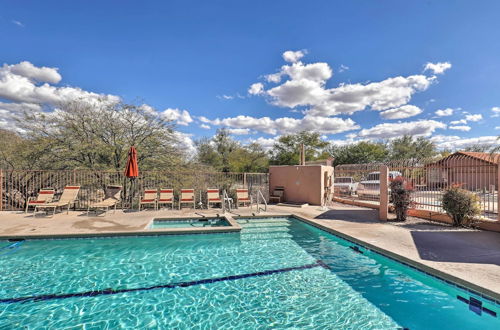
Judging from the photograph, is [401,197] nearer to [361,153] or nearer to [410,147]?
[361,153]

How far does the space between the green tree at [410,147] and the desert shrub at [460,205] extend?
35445mm

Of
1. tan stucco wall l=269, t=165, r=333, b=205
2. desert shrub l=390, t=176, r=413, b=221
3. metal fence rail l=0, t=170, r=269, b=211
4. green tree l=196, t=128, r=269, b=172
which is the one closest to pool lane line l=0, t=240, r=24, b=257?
metal fence rail l=0, t=170, r=269, b=211

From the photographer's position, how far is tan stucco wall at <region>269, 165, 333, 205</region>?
1147cm

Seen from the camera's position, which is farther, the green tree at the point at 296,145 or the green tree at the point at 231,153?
the green tree at the point at 296,145

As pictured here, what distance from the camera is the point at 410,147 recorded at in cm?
3903

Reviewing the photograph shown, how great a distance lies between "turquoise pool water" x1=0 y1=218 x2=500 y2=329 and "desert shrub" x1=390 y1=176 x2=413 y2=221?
2.88 metres

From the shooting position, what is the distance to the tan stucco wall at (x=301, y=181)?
11.5 metres

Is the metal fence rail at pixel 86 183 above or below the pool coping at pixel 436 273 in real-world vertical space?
above

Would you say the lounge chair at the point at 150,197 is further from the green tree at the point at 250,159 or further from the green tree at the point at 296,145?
the green tree at the point at 296,145

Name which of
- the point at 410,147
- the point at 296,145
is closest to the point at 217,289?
the point at 296,145

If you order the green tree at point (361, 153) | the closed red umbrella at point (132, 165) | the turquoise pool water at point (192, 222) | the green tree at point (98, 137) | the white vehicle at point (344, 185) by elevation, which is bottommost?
the turquoise pool water at point (192, 222)

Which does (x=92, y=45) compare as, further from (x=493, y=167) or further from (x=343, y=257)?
(x=493, y=167)

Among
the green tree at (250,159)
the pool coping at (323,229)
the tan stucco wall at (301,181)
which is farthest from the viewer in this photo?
the green tree at (250,159)

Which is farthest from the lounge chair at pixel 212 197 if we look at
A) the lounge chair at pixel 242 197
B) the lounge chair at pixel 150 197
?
the lounge chair at pixel 150 197
